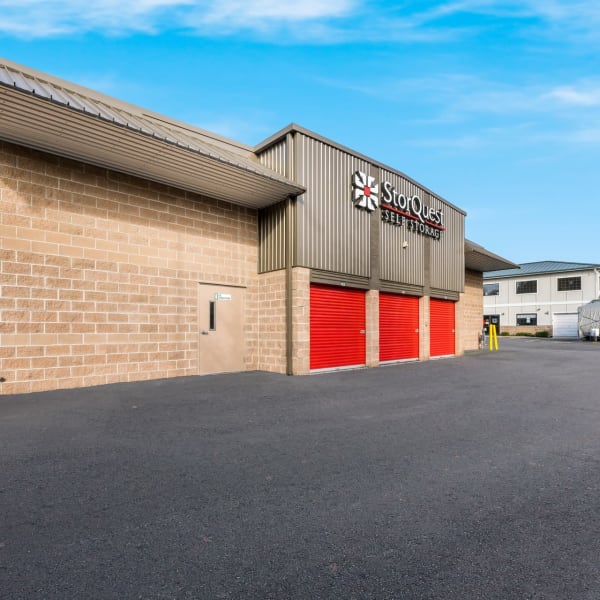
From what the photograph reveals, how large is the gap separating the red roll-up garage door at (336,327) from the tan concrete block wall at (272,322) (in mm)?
888

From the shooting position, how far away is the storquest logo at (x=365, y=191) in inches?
519

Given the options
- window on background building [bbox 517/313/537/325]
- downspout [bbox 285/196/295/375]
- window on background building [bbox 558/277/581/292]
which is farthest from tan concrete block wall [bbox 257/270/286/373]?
window on background building [bbox 517/313/537/325]

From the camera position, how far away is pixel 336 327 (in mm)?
12750

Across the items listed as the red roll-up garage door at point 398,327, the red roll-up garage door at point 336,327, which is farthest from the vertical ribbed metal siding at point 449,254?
the red roll-up garage door at point 336,327

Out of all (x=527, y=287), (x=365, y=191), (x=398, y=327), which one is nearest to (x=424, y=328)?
(x=398, y=327)

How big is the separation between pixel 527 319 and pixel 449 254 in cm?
3126

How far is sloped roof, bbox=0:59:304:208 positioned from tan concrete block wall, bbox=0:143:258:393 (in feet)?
1.88

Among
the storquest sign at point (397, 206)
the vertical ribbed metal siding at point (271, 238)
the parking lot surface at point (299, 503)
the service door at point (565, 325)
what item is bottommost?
the parking lot surface at point (299, 503)

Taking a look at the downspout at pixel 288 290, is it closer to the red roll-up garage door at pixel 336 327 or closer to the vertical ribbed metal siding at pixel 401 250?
the red roll-up garage door at pixel 336 327

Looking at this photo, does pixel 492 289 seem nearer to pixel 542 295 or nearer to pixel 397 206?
pixel 542 295

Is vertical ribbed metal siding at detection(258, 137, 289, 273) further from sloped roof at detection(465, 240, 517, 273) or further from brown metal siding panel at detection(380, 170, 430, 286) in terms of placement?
sloped roof at detection(465, 240, 517, 273)

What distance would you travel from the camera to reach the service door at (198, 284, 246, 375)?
11.3 m

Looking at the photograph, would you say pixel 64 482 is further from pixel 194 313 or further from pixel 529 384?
pixel 529 384

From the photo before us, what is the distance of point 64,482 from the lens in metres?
3.70
